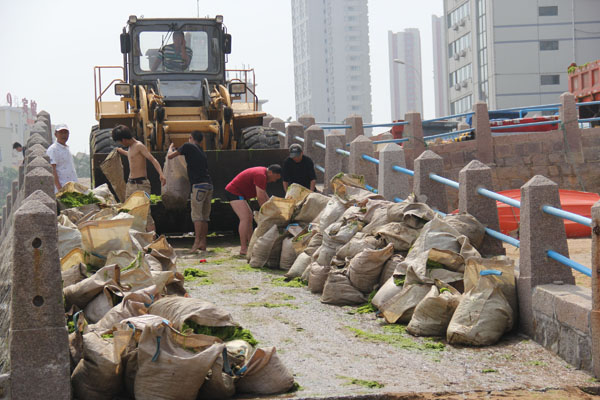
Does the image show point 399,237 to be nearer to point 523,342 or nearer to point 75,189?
point 523,342

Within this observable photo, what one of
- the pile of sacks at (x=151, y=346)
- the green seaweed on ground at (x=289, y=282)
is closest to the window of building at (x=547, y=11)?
the green seaweed on ground at (x=289, y=282)

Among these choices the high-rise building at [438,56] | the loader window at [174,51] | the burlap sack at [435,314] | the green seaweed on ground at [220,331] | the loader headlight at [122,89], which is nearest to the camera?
the green seaweed on ground at [220,331]

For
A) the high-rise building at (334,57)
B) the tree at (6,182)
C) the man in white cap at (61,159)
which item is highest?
the high-rise building at (334,57)

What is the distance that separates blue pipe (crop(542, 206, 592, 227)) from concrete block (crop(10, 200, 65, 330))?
3.37 metres

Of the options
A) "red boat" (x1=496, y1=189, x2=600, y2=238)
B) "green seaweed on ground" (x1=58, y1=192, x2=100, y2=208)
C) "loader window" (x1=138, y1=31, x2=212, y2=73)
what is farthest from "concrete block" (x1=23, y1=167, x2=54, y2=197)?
"loader window" (x1=138, y1=31, x2=212, y2=73)

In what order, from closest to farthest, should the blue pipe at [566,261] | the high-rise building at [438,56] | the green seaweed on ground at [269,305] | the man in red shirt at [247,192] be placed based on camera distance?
the blue pipe at [566,261] → the green seaweed on ground at [269,305] → the man in red shirt at [247,192] → the high-rise building at [438,56]

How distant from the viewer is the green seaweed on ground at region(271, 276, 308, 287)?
29.4 feet

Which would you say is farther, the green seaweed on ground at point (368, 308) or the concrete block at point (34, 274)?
the green seaweed on ground at point (368, 308)

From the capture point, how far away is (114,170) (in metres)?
12.1

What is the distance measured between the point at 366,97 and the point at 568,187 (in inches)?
6132

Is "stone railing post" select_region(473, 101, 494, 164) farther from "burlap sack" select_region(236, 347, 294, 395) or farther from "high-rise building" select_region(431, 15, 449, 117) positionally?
"high-rise building" select_region(431, 15, 449, 117)

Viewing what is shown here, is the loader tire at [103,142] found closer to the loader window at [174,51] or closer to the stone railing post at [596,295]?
the loader window at [174,51]

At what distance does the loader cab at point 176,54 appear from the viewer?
13945 millimetres

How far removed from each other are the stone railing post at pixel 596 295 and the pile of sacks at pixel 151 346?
1.97 metres
